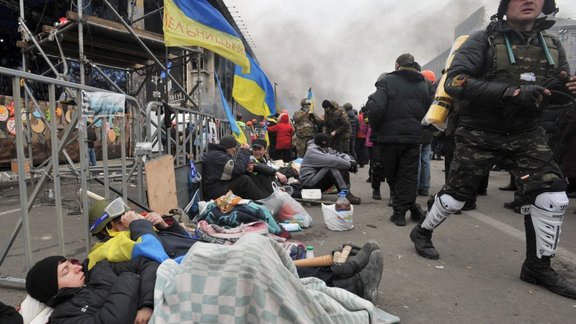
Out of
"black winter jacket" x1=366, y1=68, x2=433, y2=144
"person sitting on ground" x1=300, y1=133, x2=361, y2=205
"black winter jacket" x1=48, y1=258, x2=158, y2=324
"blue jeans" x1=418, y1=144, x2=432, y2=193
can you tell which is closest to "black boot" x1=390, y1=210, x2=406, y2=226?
"black winter jacket" x1=366, y1=68, x2=433, y2=144

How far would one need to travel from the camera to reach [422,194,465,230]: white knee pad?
9.55ft

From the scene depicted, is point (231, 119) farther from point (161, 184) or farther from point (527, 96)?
point (527, 96)

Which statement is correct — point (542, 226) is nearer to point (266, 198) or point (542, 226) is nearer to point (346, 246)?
point (346, 246)

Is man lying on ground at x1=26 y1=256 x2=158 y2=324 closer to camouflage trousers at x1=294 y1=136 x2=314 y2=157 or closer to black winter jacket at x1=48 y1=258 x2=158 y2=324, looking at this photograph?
black winter jacket at x1=48 y1=258 x2=158 y2=324

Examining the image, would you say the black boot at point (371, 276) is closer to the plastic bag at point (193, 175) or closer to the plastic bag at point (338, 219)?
the plastic bag at point (338, 219)

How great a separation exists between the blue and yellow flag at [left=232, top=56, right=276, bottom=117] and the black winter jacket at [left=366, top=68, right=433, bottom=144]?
8.04 ft

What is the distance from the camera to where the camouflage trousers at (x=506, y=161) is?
2.52 m

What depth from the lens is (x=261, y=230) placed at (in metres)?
3.67

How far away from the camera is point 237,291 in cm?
144

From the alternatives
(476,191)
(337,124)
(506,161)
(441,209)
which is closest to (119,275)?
(441,209)

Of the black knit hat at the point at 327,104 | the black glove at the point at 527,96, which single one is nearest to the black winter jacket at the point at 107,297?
the black glove at the point at 527,96

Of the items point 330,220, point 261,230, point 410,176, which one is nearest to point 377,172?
point 410,176

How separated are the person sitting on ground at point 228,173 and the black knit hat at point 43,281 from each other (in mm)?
2892

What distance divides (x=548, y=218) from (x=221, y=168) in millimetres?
3371
